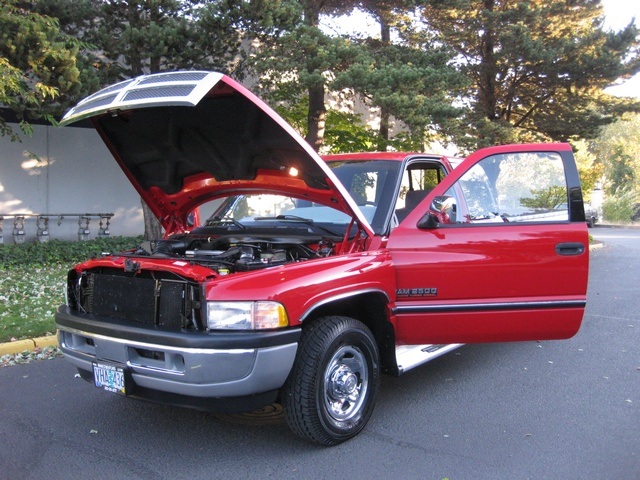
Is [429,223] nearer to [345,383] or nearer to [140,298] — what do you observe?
[345,383]

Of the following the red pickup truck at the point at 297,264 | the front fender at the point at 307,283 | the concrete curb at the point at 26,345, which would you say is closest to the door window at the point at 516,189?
the red pickup truck at the point at 297,264

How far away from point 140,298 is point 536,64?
54.6 ft

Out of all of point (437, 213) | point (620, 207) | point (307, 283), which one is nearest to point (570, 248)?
point (437, 213)

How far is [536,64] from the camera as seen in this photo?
17.4 metres

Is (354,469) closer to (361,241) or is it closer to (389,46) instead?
(361,241)

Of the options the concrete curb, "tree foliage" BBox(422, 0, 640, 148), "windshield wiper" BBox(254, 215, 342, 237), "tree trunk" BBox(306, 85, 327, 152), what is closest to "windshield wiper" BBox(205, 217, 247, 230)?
"windshield wiper" BBox(254, 215, 342, 237)

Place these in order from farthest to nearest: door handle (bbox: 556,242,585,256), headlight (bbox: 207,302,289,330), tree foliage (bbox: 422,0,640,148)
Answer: tree foliage (bbox: 422,0,640,148), door handle (bbox: 556,242,585,256), headlight (bbox: 207,302,289,330)

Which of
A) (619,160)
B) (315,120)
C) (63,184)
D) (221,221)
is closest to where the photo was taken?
(221,221)

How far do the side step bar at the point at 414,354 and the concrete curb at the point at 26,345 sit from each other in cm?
385

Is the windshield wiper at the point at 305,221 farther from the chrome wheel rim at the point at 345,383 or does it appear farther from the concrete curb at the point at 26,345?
the concrete curb at the point at 26,345

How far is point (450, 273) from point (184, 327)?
201 centimetres

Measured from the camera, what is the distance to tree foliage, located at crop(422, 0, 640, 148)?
651 inches

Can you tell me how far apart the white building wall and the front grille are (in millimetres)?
9554

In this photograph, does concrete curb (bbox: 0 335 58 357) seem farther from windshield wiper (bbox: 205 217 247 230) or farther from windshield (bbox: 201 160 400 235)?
windshield (bbox: 201 160 400 235)
